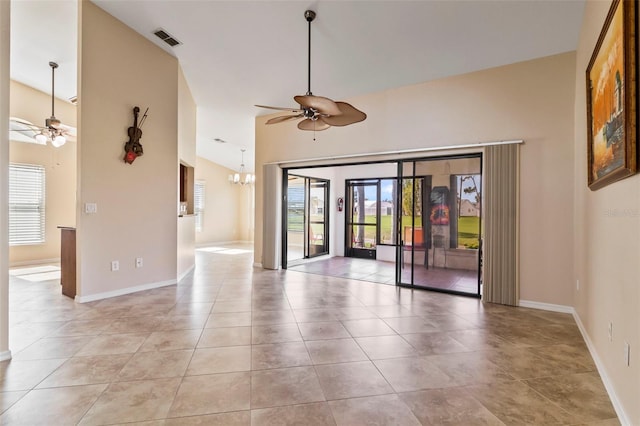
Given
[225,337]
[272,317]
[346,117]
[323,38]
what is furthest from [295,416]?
[323,38]

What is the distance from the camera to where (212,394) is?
2.13m

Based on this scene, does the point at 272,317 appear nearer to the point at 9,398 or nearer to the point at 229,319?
the point at 229,319

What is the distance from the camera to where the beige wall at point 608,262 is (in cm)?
176

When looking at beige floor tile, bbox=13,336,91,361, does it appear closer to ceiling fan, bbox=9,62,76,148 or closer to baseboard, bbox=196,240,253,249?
ceiling fan, bbox=9,62,76,148

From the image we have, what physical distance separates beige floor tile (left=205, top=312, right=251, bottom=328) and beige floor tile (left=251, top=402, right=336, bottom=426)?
155 cm

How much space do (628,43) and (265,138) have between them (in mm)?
5727

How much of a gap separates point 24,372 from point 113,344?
2.01 ft

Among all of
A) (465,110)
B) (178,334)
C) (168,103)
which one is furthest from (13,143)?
(465,110)

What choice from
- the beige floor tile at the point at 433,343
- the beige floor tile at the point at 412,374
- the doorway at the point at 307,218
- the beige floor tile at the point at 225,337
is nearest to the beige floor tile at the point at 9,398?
the beige floor tile at the point at 225,337

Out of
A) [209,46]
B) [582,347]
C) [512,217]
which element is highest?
[209,46]

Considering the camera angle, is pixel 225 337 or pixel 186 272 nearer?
pixel 225 337

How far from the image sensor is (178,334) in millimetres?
3141

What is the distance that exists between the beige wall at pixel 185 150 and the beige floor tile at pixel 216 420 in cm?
391

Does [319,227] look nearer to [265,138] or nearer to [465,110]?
[265,138]
